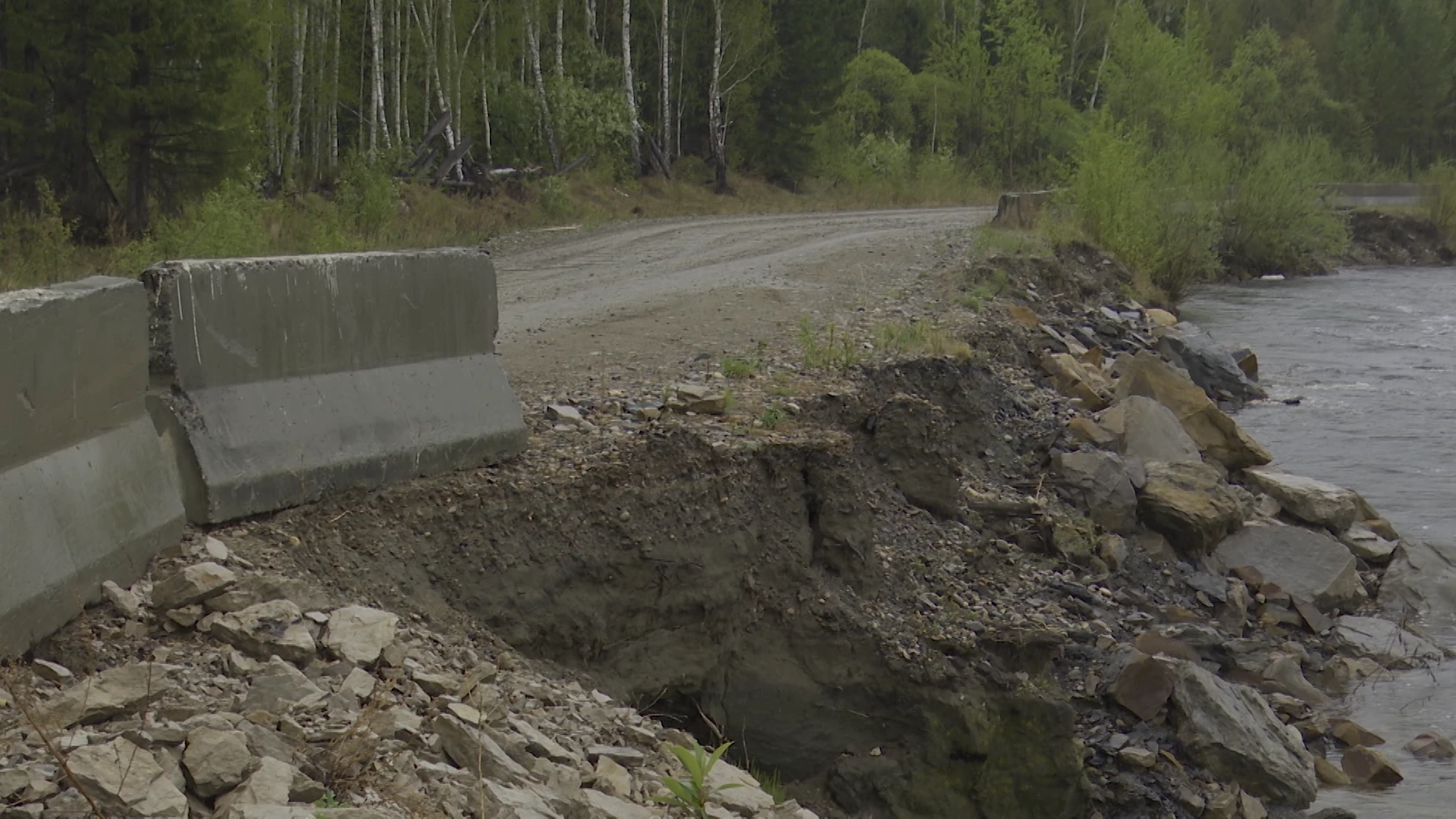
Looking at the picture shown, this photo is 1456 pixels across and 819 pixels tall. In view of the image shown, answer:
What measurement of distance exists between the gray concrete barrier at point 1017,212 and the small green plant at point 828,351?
12408 mm

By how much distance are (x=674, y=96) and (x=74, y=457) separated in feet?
109

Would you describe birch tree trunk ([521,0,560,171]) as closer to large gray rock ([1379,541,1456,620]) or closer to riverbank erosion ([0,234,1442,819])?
riverbank erosion ([0,234,1442,819])

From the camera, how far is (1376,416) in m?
15.6

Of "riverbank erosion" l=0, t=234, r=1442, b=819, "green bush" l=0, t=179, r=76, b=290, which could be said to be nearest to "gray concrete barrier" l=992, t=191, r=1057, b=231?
"riverbank erosion" l=0, t=234, r=1442, b=819

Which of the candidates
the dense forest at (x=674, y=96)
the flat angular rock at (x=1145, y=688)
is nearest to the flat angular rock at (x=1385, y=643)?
the flat angular rock at (x=1145, y=688)

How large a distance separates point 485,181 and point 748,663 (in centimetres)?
1944

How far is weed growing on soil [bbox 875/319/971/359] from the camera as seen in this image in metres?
10.5

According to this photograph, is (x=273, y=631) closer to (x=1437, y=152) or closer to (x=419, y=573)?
(x=419, y=573)

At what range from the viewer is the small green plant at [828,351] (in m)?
9.45

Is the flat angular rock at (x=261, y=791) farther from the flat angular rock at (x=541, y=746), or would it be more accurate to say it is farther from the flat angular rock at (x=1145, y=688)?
the flat angular rock at (x=1145, y=688)

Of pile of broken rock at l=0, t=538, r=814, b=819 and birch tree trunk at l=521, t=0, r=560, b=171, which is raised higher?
birch tree trunk at l=521, t=0, r=560, b=171

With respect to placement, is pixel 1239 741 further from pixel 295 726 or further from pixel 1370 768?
pixel 295 726

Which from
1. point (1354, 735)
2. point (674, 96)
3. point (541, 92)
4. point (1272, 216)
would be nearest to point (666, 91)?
point (674, 96)

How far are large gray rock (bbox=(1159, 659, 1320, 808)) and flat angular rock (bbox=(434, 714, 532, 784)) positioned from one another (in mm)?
4704
